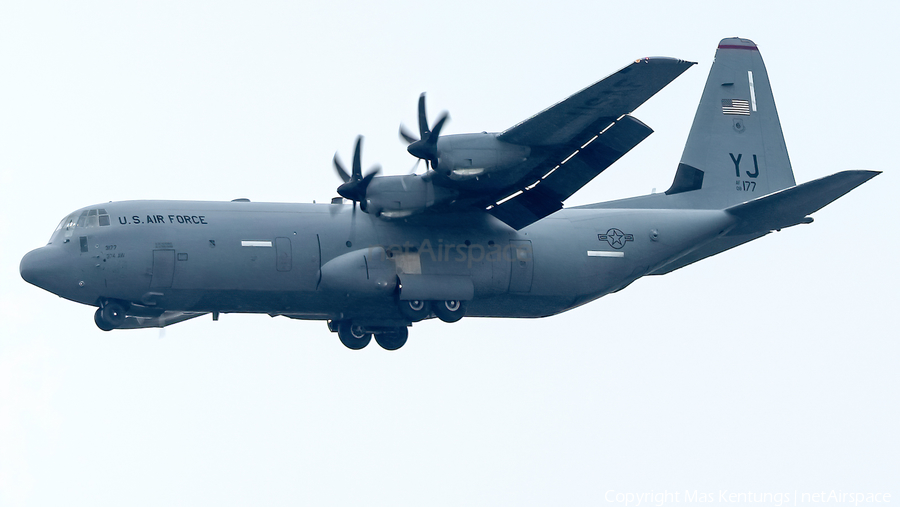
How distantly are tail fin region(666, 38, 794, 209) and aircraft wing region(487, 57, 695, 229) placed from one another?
3.90m

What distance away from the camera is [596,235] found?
2270 centimetres

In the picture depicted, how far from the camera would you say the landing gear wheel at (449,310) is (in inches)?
848

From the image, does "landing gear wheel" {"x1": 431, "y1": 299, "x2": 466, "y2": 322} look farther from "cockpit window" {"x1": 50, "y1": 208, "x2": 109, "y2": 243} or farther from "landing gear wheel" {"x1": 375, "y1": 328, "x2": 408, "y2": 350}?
"cockpit window" {"x1": 50, "y1": 208, "x2": 109, "y2": 243}

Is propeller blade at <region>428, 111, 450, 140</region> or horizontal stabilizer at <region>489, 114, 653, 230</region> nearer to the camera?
propeller blade at <region>428, 111, 450, 140</region>

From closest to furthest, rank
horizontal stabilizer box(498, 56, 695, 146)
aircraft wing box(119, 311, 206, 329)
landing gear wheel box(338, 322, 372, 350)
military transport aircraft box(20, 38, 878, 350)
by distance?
horizontal stabilizer box(498, 56, 695, 146), military transport aircraft box(20, 38, 878, 350), aircraft wing box(119, 311, 206, 329), landing gear wheel box(338, 322, 372, 350)

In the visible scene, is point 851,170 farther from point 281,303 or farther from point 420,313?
point 281,303

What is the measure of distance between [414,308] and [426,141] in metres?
3.20

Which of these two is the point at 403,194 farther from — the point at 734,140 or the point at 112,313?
the point at 734,140

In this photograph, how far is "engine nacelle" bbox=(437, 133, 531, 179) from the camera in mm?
19750

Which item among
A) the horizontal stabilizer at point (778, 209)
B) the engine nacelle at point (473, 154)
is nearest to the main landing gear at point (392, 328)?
the engine nacelle at point (473, 154)

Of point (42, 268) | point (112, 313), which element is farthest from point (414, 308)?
point (42, 268)

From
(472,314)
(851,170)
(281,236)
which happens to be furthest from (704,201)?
(281,236)

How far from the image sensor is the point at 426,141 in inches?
784

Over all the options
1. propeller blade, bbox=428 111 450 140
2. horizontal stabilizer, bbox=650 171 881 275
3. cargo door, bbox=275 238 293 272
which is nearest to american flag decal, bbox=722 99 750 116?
horizontal stabilizer, bbox=650 171 881 275
